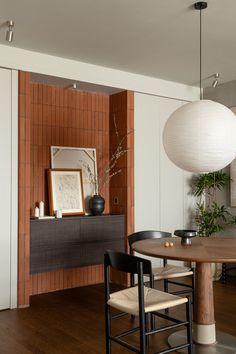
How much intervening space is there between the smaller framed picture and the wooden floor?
1.03 metres

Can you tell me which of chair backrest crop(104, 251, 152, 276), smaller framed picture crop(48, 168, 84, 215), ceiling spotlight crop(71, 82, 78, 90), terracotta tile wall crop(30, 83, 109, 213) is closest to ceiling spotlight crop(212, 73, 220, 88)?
terracotta tile wall crop(30, 83, 109, 213)

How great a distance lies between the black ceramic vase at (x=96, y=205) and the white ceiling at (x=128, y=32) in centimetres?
166

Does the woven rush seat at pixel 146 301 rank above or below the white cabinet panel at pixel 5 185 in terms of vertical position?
below

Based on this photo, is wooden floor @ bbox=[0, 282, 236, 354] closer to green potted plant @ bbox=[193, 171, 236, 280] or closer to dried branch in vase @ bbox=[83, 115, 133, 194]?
green potted plant @ bbox=[193, 171, 236, 280]

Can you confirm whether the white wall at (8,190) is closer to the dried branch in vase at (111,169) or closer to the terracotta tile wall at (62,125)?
the terracotta tile wall at (62,125)

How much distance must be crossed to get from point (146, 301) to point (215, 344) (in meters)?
0.84

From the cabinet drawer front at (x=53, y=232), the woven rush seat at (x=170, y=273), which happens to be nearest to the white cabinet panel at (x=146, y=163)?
the cabinet drawer front at (x=53, y=232)

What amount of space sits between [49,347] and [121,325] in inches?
30.3

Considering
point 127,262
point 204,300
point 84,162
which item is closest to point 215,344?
point 204,300

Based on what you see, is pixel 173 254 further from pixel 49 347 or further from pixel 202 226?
pixel 202 226

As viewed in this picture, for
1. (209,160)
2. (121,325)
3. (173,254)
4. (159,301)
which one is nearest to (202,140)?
(209,160)

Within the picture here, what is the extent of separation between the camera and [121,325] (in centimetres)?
388

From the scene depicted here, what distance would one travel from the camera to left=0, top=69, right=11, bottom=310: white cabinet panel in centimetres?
442

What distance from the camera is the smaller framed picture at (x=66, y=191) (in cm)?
512
